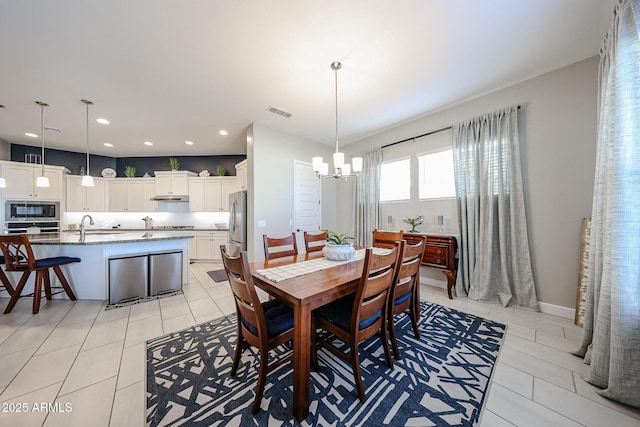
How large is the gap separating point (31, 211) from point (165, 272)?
412cm

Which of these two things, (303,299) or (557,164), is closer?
(303,299)

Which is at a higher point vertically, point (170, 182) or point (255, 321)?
point (170, 182)

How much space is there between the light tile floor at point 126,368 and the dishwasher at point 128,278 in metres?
0.30

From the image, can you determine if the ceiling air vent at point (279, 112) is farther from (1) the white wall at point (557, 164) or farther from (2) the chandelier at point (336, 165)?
(1) the white wall at point (557, 164)

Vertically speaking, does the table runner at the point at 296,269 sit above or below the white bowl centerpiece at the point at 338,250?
below

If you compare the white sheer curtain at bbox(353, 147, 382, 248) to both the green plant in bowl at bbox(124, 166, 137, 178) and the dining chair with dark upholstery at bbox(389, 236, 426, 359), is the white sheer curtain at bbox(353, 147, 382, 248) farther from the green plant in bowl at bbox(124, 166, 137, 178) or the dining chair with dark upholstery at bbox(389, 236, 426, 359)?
the green plant in bowl at bbox(124, 166, 137, 178)

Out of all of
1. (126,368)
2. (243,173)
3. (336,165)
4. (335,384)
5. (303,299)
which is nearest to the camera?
(303,299)

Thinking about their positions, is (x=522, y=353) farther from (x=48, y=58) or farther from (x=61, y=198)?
(x=61, y=198)

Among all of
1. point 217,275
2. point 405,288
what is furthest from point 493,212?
point 217,275

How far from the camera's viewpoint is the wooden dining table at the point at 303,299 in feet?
4.08

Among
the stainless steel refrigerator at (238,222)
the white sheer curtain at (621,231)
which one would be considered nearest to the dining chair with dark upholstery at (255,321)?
the white sheer curtain at (621,231)

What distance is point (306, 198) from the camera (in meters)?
4.63

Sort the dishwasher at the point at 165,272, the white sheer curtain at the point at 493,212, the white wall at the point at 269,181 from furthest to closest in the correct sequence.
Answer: the white wall at the point at 269,181
the dishwasher at the point at 165,272
the white sheer curtain at the point at 493,212

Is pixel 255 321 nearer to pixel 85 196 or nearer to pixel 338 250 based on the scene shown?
pixel 338 250
